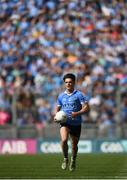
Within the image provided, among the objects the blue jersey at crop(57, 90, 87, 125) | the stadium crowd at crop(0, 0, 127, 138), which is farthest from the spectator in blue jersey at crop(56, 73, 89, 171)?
the stadium crowd at crop(0, 0, 127, 138)

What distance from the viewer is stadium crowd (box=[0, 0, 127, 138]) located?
85.5 ft

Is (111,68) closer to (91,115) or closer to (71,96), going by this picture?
(91,115)

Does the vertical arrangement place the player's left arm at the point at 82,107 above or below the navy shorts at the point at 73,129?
above

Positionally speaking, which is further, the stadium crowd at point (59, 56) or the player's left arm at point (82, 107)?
the stadium crowd at point (59, 56)

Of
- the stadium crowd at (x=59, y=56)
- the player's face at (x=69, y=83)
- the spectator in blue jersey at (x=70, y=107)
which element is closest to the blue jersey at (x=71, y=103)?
the spectator in blue jersey at (x=70, y=107)

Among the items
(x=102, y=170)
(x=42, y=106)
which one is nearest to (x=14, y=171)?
(x=102, y=170)

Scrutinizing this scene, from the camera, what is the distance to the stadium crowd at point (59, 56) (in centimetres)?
2605

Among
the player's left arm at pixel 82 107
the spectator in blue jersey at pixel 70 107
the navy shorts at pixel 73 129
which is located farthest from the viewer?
the navy shorts at pixel 73 129

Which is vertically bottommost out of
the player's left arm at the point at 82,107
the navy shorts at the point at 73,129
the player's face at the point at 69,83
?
the navy shorts at the point at 73,129

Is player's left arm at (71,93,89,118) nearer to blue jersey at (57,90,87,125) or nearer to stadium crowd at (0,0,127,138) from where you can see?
blue jersey at (57,90,87,125)

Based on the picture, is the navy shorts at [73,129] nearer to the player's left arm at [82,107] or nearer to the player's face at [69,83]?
the player's left arm at [82,107]

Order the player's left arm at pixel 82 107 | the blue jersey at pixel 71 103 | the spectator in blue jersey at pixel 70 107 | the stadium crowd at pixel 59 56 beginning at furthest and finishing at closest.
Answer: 1. the stadium crowd at pixel 59 56
2. the blue jersey at pixel 71 103
3. the spectator in blue jersey at pixel 70 107
4. the player's left arm at pixel 82 107

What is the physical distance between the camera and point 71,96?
1410cm

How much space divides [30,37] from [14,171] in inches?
637
